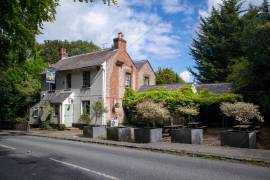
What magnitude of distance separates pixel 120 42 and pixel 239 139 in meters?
21.5

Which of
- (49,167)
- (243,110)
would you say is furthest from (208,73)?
(49,167)

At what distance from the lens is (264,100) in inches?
806

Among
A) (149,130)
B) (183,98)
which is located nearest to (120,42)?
(183,98)

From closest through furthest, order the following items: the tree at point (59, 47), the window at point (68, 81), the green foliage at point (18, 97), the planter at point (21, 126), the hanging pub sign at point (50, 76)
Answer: the planter at point (21, 126)
the hanging pub sign at point (50, 76)
the window at point (68, 81)
the green foliage at point (18, 97)
the tree at point (59, 47)

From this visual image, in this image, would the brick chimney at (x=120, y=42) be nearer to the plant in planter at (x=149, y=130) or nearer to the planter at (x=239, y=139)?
the plant in planter at (x=149, y=130)

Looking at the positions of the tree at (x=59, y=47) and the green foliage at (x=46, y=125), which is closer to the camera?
the green foliage at (x=46, y=125)

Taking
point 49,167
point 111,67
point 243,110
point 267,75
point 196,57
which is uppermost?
point 196,57

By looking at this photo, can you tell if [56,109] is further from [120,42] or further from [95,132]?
[95,132]

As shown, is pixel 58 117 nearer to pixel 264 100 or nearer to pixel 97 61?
pixel 97 61

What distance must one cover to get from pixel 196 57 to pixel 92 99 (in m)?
23.6

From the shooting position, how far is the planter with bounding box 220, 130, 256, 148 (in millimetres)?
13809

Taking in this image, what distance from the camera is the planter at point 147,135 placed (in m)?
17.5

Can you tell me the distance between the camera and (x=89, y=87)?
31766 millimetres

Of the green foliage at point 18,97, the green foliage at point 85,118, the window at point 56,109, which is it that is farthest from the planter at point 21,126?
the green foliage at point 85,118
